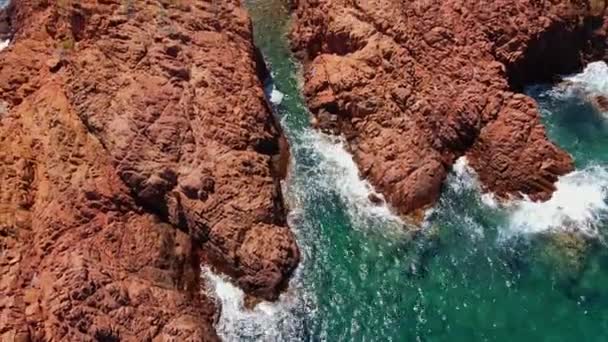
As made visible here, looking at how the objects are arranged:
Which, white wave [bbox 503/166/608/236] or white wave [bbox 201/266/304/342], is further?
white wave [bbox 503/166/608/236]

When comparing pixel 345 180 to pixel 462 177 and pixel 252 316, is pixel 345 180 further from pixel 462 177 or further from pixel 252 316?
pixel 252 316

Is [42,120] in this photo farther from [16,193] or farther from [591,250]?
[591,250]

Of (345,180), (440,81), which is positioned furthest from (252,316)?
(440,81)

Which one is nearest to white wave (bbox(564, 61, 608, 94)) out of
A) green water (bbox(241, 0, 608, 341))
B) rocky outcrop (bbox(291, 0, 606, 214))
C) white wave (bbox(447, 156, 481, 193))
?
rocky outcrop (bbox(291, 0, 606, 214))

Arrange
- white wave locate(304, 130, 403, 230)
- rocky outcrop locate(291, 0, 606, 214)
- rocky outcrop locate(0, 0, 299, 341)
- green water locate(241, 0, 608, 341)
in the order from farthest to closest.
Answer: rocky outcrop locate(291, 0, 606, 214), white wave locate(304, 130, 403, 230), green water locate(241, 0, 608, 341), rocky outcrop locate(0, 0, 299, 341)

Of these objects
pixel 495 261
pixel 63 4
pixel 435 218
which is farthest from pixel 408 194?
pixel 63 4

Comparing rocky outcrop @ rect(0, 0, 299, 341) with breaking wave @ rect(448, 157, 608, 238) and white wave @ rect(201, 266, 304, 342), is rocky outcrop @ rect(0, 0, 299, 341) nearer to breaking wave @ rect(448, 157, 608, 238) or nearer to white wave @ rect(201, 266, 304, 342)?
white wave @ rect(201, 266, 304, 342)
